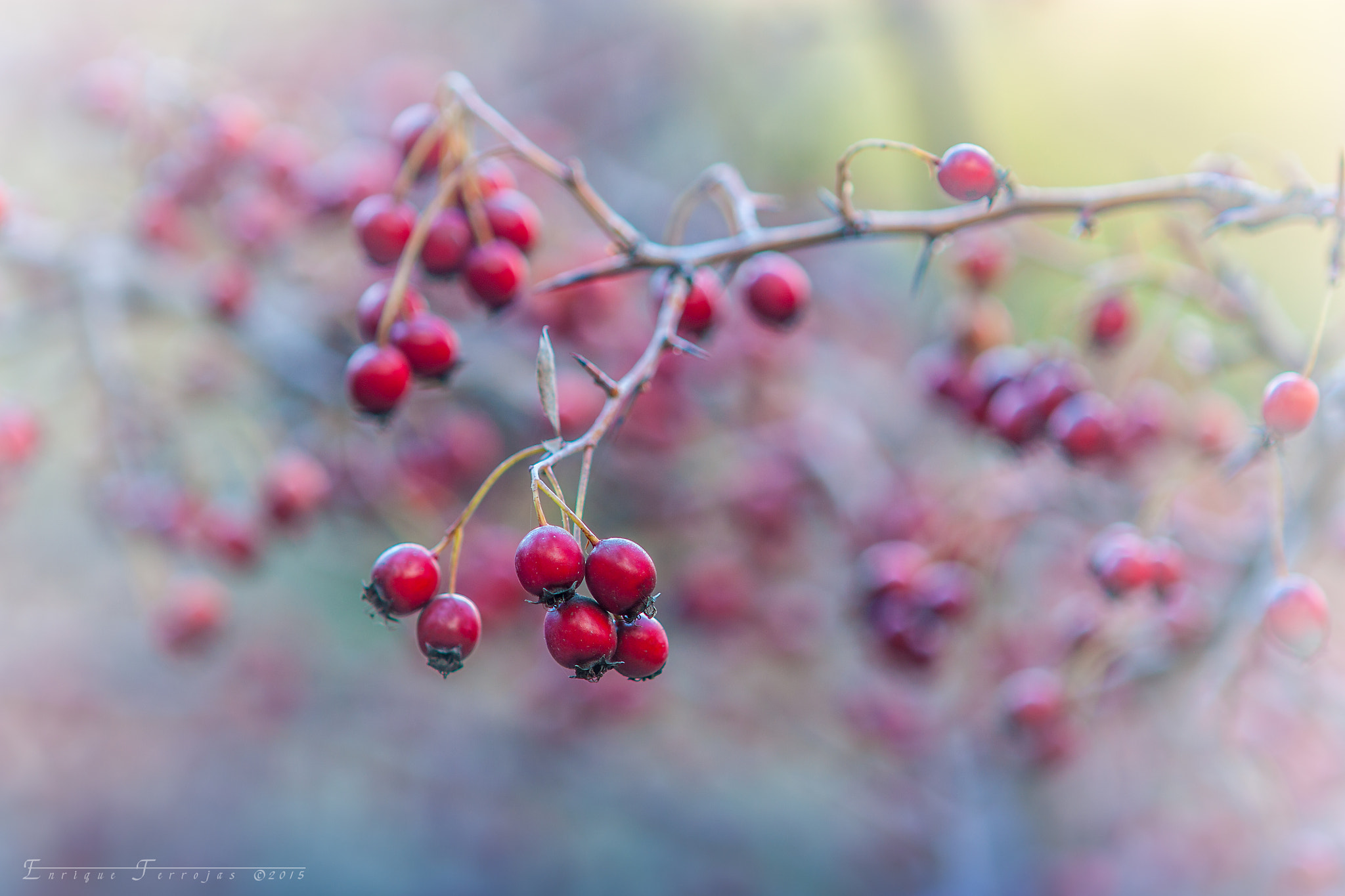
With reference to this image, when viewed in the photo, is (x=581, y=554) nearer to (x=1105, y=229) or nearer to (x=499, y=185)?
(x=499, y=185)

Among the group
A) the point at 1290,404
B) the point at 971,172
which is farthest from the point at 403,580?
the point at 1290,404

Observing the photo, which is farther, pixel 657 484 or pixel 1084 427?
pixel 657 484

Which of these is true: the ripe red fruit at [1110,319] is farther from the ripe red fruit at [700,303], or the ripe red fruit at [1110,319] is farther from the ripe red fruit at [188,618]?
the ripe red fruit at [188,618]

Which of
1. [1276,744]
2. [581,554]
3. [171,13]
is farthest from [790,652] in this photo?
[171,13]

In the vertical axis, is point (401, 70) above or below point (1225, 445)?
above

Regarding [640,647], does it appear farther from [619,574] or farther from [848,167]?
[848,167]

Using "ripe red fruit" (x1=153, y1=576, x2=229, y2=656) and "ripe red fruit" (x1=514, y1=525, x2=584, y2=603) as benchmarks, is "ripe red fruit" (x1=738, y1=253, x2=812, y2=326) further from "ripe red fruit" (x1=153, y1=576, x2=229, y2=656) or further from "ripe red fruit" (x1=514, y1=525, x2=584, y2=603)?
"ripe red fruit" (x1=153, y1=576, x2=229, y2=656)

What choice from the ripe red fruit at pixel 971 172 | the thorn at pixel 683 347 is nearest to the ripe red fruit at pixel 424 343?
the thorn at pixel 683 347

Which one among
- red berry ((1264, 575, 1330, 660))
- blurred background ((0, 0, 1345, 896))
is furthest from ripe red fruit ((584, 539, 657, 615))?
red berry ((1264, 575, 1330, 660))
